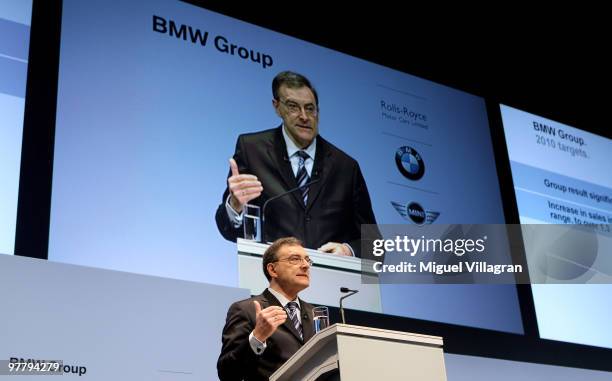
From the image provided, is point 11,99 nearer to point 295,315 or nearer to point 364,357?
point 295,315

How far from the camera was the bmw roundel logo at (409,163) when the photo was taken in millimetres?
4689

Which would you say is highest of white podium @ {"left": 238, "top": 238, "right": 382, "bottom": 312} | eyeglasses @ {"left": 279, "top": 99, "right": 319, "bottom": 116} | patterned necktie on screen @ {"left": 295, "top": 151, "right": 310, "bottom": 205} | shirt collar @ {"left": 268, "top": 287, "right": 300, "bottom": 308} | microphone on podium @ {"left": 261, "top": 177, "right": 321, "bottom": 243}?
eyeglasses @ {"left": 279, "top": 99, "right": 319, "bottom": 116}

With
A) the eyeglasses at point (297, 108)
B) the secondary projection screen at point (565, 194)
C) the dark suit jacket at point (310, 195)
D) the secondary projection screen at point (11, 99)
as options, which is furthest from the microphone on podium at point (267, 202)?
the secondary projection screen at point (565, 194)

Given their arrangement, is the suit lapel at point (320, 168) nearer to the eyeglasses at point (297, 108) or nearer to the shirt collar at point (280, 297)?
the eyeglasses at point (297, 108)

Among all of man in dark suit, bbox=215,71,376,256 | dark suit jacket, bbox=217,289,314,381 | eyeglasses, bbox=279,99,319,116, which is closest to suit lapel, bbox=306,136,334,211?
man in dark suit, bbox=215,71,376,256

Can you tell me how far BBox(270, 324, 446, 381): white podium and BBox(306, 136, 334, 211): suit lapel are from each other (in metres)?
2.01

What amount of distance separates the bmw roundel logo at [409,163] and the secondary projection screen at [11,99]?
6.84ft

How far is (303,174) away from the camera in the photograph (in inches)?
169

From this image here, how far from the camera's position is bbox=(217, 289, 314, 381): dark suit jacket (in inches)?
93.3

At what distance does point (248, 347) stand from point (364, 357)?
1.34 feet

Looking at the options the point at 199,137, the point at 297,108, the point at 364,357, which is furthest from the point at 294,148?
the point at 364,357

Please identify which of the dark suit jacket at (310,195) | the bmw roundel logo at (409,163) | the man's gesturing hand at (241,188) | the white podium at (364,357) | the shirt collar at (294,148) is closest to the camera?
the white podium at (364,357)

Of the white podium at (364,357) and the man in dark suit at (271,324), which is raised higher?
the man in dark suit at (271,324)

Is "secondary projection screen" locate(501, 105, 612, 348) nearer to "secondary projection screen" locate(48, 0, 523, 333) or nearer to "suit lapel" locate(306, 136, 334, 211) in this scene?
"secondary projection screen" locate(48, 0, 523, 333)
